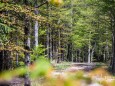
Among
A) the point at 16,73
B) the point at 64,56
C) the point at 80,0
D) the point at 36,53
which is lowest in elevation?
the point at 64,56

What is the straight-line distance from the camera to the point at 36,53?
19594 mm

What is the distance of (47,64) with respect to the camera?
47.0 inches

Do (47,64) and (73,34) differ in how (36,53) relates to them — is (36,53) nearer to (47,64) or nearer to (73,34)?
(47,64)

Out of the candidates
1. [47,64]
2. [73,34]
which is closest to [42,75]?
[47,64]

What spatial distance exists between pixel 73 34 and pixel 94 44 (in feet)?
40.0

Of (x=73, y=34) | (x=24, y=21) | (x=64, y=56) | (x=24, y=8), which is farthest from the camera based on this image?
(x=64, y=56)

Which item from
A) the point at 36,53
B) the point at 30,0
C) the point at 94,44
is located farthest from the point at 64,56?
the point at 30,0

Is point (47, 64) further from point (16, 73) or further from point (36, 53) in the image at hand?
point (36, 53)

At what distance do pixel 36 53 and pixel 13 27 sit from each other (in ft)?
20.7

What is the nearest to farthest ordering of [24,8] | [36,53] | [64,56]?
[24,8]
[36,53]
[64,56]

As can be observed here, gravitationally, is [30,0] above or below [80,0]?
below

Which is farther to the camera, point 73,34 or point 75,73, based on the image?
point 73,34

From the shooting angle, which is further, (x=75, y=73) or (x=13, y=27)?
(x=13, y=27)

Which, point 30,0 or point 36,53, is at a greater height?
point 30,0
